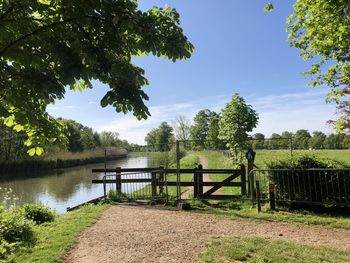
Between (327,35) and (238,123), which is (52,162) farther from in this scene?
(327,35)

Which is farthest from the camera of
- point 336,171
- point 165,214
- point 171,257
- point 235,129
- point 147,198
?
point 235,129

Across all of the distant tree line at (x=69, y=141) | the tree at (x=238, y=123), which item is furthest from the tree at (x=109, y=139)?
the tree at (x=238, y=123)

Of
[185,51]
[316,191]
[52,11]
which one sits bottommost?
[316,191]

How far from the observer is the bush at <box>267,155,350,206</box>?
842 cm

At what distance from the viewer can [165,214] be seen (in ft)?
29.9

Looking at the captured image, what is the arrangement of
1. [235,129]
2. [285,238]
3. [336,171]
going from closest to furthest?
[285,238] → [336,171] → [235,129]

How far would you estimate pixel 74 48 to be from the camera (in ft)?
10.7

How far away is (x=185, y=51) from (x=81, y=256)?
4.45 m

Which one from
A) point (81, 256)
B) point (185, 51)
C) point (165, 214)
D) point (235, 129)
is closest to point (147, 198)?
point (165, 214)

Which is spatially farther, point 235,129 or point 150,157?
point 235,129

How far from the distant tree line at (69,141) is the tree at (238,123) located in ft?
23.6

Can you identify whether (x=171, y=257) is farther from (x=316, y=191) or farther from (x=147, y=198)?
(x=147, y=198)

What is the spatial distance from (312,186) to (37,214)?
26.9ft

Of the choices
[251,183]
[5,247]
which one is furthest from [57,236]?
[251,183]
